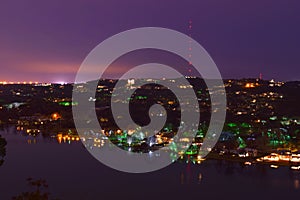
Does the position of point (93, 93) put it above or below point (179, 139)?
above

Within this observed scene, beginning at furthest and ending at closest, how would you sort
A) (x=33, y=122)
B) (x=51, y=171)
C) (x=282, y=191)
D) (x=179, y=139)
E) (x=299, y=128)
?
(x=33, y=122)
(x=299, y=128)
(x=179, y=139)
(x=51, y=171)
(x=282, y=191)

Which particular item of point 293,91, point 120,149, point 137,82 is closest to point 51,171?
point 120,149

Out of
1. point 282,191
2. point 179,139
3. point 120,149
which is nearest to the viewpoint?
point 282,191

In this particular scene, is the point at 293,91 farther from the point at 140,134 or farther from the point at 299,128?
the point at 140,134

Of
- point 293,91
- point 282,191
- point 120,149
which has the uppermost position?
point 293,91

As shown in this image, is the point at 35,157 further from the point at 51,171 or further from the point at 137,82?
the point at 137,82

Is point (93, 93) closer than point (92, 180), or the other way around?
point (92, 180)

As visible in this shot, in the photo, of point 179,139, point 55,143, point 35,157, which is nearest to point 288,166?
point 179,139
